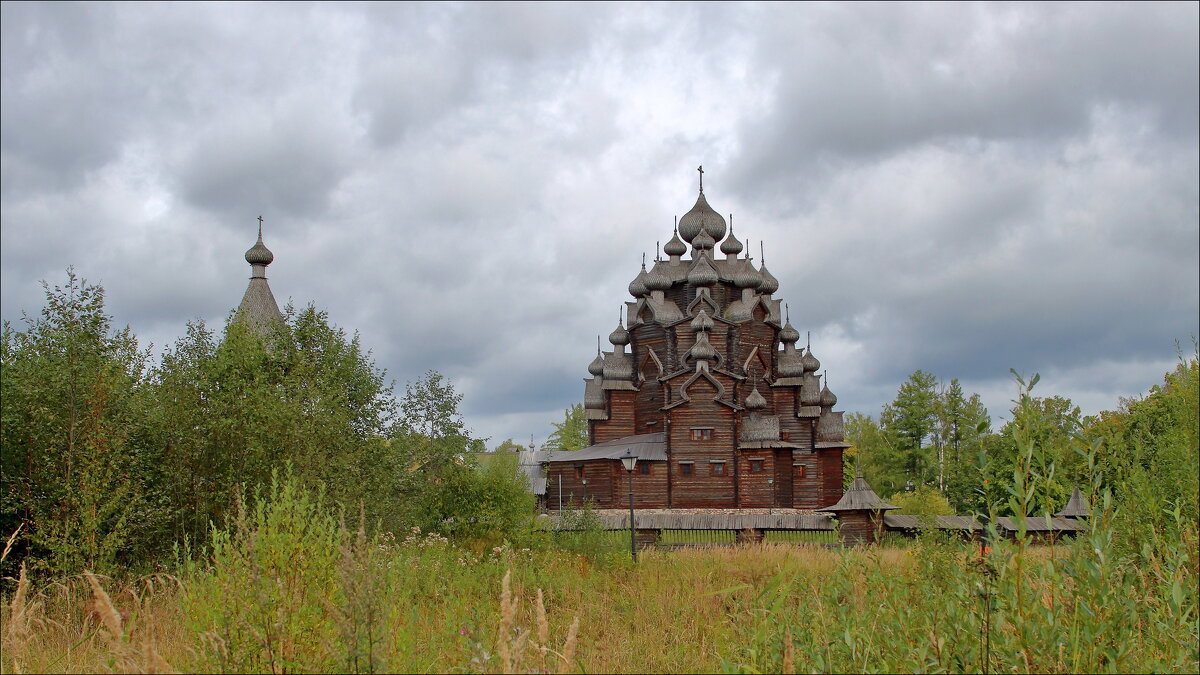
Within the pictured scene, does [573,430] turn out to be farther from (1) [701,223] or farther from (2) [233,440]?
(2) [233,440]

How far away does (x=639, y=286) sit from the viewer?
46250 millimetres

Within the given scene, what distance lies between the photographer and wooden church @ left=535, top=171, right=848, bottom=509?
39.7m

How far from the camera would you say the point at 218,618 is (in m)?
5.69

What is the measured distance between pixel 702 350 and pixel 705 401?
7.41 feet

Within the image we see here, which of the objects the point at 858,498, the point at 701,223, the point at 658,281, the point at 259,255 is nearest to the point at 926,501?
the point at 858,498

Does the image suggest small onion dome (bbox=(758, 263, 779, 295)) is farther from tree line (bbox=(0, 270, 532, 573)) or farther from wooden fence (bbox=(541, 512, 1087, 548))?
tree line (bbox=(0, 270, 532, 573))

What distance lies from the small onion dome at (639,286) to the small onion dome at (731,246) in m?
4.37

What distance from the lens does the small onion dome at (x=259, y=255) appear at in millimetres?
36562

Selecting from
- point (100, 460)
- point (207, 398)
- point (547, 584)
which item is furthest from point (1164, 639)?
point (207, 398)

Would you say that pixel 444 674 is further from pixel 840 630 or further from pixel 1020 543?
pixel 1020 543

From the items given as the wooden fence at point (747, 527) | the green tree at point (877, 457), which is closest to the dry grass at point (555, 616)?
the wooden fence at point (747, 527)

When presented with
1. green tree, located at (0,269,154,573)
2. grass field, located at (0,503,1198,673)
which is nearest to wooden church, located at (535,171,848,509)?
green tree, located at (0,269,154,573)

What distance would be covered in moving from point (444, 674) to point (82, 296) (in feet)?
39.1

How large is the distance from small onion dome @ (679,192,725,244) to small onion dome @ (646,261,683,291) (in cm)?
343
